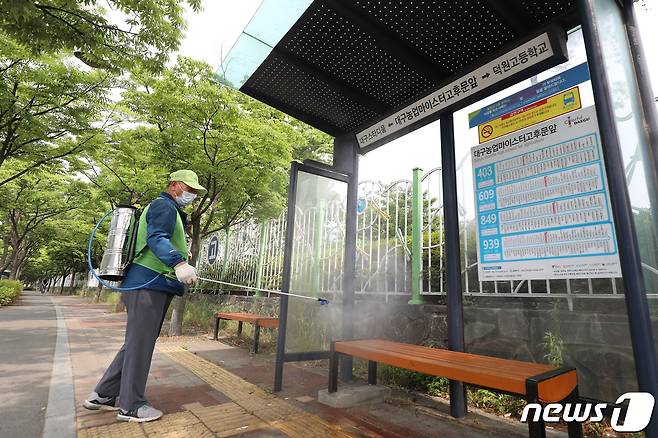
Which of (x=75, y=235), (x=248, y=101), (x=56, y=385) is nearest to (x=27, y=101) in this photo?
(x=248, y=101)

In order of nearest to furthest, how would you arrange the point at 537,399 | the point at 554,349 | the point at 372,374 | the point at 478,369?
the point at 537,399
the point at 478,369
the point at 554,349
the point at 372,374

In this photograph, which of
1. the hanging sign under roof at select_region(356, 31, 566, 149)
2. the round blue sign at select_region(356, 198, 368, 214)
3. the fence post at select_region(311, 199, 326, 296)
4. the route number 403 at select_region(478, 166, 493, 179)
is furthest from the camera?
the round blue sign at select_region(356, 198, 368, 214)

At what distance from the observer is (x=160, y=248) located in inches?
120

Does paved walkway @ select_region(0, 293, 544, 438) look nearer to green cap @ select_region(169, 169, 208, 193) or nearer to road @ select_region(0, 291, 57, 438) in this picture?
road @ select_region(0, 291, 57, 438)

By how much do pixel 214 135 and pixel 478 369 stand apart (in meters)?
6.72

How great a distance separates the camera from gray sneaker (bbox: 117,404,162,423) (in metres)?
2.89

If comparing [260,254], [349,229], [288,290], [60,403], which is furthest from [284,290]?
[260,254]

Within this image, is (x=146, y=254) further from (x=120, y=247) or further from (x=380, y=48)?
(x=380, y=48)

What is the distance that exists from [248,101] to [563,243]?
7.37 meters

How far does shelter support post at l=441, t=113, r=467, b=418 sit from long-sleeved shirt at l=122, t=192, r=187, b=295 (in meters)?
2.46

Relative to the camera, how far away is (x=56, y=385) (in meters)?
3.92

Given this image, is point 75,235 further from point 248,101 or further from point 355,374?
point 355,374

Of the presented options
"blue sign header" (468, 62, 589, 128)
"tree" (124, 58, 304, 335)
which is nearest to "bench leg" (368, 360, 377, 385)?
"blue sign header" (468, 62, 589, 128)

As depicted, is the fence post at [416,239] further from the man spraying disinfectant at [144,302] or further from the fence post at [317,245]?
the man spraying disinfectant at [144,302]
